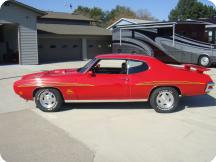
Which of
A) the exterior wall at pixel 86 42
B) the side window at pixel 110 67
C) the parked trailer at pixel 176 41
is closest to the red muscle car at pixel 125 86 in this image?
the side window at pixel 110 67

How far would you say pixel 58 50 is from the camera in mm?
22531

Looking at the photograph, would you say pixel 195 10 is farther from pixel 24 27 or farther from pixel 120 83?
pixel 120 83

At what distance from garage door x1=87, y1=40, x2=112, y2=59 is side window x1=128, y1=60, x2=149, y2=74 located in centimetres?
1855

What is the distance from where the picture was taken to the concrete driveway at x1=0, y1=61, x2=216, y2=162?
393 cm

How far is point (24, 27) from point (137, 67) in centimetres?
1415

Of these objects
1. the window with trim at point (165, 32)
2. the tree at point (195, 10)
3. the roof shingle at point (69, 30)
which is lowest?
the window with trim at point (165, 32)

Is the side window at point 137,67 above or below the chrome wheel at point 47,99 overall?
above

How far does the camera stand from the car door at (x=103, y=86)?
5973 mm

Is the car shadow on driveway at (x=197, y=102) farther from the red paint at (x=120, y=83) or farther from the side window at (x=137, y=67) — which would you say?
the side window at (x=137, y=67)

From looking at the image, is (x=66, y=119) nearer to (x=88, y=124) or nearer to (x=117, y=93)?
(x=88, y=124)

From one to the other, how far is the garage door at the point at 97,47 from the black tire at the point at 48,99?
18.5 m

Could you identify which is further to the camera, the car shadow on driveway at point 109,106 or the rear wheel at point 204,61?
the rear wheel at point 204,61

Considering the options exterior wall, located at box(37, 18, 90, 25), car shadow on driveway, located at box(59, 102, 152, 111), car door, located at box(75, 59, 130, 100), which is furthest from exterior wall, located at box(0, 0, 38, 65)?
car door, located at box(75, 59, 130, 100)

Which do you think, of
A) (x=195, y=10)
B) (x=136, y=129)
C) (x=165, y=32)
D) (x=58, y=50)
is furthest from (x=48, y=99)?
(x=195, y=10)
